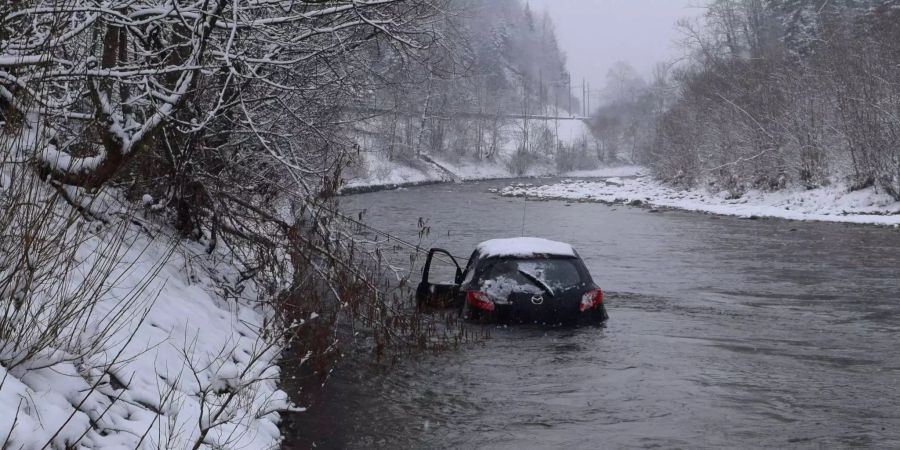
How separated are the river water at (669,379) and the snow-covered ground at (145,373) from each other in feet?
3.51

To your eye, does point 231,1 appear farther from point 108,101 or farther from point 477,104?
point 477,104

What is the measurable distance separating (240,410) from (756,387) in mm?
6007

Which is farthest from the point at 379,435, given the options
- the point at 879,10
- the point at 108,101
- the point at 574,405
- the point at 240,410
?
the point at 879,10

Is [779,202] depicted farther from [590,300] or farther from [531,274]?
[531,274]

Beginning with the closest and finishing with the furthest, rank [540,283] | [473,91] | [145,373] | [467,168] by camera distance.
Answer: [145,373] → [540,283] → [467,168] → [473,91]

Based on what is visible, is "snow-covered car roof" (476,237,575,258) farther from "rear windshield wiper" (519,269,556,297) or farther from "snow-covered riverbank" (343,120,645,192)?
"snow-covered riverbank" (343,120,645,192)

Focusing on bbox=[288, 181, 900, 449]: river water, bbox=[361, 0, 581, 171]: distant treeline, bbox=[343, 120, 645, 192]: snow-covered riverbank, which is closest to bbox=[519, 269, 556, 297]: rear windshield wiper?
bbox=[288, 181, 900, 449]: river water

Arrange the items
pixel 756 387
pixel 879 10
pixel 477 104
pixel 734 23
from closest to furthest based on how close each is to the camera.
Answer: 1. pixel 756 387
2. pixel 879 10
3. pixel 734 23
4. pixel 477 104

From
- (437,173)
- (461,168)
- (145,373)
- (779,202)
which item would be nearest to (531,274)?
(145,373)

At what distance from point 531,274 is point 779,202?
109 ft

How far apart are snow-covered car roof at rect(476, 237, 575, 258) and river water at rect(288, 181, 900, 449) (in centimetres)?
108

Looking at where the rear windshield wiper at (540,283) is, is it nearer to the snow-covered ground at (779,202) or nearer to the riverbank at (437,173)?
the snow-covered ground at (779,202)

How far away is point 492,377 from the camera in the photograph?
1006 centimetres

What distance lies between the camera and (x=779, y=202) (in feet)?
134
